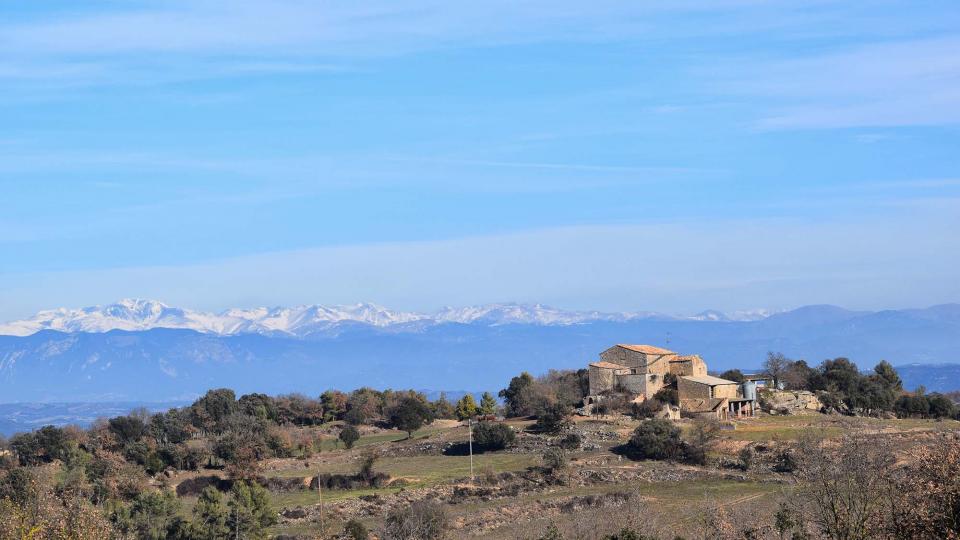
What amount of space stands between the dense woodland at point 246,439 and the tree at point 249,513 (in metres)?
0.07

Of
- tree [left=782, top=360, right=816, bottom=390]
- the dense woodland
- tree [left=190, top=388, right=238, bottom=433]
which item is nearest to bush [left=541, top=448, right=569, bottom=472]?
the dense woodland

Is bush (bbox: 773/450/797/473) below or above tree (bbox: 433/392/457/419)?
below

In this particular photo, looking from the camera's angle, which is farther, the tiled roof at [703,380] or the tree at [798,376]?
the tree at [798,376]

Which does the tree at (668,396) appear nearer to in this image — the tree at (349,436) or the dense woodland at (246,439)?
the dense woodland at (246,439)

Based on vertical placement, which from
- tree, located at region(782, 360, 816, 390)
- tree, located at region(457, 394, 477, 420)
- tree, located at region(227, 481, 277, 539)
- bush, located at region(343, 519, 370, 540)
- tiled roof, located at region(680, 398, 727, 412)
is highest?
tree, located at region(782, 360, 816, 390)

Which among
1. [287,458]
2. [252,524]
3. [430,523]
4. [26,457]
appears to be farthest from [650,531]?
[26,457]

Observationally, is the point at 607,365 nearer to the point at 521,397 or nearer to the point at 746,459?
the point at 521,397

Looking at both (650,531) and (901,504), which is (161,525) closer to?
(650,531)

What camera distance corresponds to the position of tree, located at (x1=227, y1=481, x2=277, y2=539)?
58.8 metres

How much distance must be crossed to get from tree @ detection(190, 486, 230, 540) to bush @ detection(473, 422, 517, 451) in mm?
20255

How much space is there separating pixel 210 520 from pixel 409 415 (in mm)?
35061

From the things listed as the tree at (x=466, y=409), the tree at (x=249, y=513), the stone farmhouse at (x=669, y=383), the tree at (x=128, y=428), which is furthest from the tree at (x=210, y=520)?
the tree at (x=466, y=409)

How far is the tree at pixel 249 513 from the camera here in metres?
58.8

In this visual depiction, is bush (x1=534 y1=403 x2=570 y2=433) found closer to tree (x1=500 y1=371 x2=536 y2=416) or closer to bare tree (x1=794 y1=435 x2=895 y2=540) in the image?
tree (x1=500 y1=371 x2=536 y2=416)
